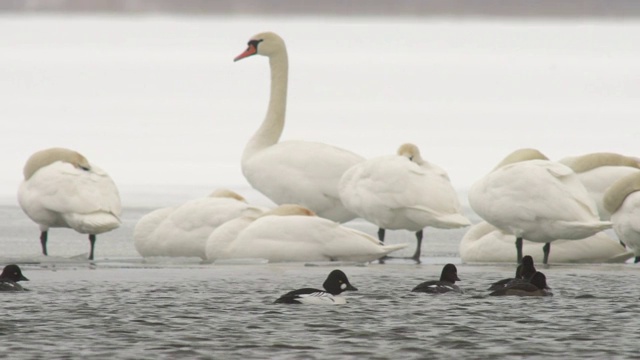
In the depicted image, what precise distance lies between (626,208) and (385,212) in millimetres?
2335

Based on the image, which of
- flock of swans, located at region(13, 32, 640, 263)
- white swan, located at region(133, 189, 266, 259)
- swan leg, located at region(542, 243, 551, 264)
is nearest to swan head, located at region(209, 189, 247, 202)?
flock of swans, located at region(13, 32, 640, 263)

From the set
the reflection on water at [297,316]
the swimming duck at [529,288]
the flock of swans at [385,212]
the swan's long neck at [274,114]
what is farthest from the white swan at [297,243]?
the swan's long neck at [274,114]

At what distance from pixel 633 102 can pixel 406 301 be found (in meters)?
29.3

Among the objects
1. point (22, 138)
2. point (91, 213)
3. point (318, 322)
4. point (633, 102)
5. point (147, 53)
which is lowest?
point (318, 322)

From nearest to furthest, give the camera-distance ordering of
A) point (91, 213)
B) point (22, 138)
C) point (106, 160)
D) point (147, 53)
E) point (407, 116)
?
point (91, 213), point (106, 160), point (22, 138), point (407, 116), point (147, 53)

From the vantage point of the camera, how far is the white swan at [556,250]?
12.6 metres

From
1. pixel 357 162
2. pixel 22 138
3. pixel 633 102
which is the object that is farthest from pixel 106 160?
pixel 633 102

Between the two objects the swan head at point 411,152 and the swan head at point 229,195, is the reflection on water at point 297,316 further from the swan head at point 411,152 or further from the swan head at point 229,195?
the swan head at point 411,152

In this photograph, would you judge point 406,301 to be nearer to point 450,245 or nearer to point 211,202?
point 211,202

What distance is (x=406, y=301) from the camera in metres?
9.43

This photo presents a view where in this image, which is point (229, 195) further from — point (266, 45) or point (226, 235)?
point (266, 45)

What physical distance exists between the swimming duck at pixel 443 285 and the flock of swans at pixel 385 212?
210 cm

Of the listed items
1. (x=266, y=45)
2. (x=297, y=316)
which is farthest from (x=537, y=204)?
(x=266, y=45)

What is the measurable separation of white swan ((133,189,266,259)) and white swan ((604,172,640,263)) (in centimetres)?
338
